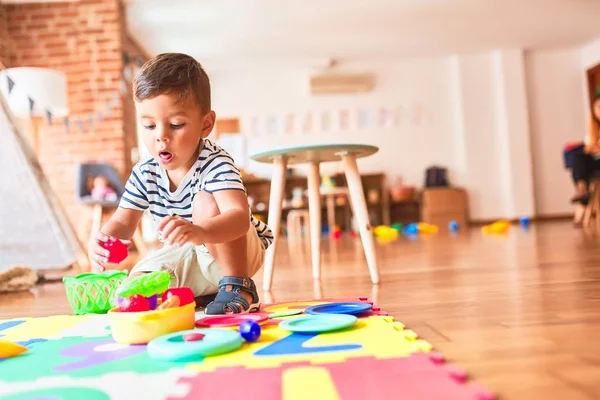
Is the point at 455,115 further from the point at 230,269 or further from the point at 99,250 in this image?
the point at 99,250

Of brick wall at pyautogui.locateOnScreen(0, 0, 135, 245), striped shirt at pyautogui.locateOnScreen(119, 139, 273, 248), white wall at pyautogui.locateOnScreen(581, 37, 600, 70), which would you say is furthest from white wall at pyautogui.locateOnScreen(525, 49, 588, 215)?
striped shirt at pyautogui.locateOnScreen(119, 139, 273, 248)

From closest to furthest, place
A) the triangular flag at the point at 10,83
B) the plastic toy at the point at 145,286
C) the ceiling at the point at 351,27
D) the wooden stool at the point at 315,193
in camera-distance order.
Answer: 1. the plastic toy at the point at 145,286
2. the wooden stool at the point at 315,193
3. the triangular flag at the point at 10,83
4. the ceiling at the point at 351,27

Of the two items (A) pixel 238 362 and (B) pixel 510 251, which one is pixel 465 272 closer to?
(B) pixel 510 251

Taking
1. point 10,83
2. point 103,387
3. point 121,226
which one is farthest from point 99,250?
point 10,83

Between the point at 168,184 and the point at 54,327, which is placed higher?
the point at 168,184

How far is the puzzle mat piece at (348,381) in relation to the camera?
0.55 m

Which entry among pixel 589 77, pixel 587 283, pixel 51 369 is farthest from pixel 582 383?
pixel 589 77

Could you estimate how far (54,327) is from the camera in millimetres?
1062

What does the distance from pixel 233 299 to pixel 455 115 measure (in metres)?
5.89

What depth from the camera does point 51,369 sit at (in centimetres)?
72

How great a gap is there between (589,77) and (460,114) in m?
1.50

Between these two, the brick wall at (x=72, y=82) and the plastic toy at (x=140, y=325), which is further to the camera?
the brick wall at (x=72, y=82)

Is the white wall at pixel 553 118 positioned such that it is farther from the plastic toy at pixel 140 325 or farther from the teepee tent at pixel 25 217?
the plastic toy at pixel 140 325

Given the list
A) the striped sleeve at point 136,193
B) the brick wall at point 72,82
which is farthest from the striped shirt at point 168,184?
the brick wall at point 72,82
